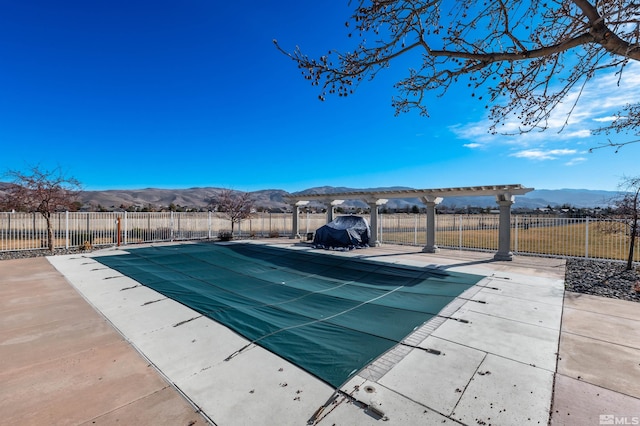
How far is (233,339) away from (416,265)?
6846mm

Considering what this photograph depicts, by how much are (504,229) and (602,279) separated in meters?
3.39

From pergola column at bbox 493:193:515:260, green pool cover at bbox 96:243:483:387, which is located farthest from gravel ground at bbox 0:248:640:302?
green pool cover at bbox 96:243:483:387

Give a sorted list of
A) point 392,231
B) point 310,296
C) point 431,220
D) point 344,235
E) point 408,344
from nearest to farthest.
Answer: point 408,344, point 310,296, point 431,220, point 344,235, point 392,231

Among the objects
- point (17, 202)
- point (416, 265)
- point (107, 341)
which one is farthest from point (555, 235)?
point (17, 202)

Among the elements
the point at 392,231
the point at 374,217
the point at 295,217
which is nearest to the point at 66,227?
the point at 295,217

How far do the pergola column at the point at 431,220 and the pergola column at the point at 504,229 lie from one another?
7.67 ft

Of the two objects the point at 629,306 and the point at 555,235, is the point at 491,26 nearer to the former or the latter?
the point at 629,306

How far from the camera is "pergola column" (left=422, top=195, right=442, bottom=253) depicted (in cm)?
1215

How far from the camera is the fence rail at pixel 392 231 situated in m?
10.4

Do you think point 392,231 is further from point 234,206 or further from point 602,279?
point 602,279

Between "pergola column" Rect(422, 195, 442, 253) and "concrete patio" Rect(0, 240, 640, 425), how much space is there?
6.94 m

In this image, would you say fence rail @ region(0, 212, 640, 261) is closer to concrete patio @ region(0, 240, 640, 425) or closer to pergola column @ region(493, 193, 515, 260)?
pergola column @ region(493, 193, 515, 260)

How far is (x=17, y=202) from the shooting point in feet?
38.2

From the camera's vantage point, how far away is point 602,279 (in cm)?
755
